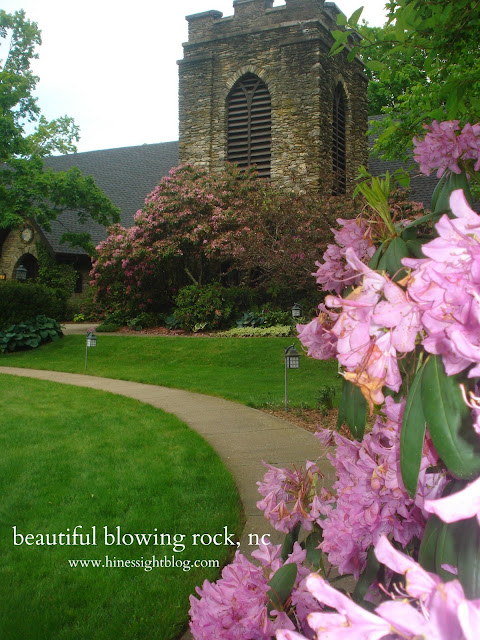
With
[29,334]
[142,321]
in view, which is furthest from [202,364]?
[29,334]

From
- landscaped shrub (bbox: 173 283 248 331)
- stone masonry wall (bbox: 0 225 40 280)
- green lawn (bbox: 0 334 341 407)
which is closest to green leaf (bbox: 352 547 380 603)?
green lawn (bbox: 0 334 341 407)

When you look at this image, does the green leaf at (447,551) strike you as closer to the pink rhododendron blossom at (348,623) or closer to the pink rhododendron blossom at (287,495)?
the pink rhododendron blossom at (348,623)

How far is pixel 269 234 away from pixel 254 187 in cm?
278

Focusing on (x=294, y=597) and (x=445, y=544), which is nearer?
(x=445, y=544)

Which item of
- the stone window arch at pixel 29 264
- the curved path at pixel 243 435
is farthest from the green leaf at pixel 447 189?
the stone window arch at pixel 29 264

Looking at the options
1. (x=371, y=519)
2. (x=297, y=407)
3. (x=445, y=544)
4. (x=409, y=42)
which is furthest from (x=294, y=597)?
(x=297, y=407)

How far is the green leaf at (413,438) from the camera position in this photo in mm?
720

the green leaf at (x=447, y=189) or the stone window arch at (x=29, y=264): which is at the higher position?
the stone window arch at (x=29, y=264)

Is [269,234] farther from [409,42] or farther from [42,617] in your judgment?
[42,617]

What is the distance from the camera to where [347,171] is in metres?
20.1

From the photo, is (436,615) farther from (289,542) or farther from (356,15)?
(356,15)

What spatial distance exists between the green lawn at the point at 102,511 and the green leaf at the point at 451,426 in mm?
2431

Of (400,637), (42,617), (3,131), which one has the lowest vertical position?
(42,617)

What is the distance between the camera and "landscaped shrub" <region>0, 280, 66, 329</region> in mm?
15922
